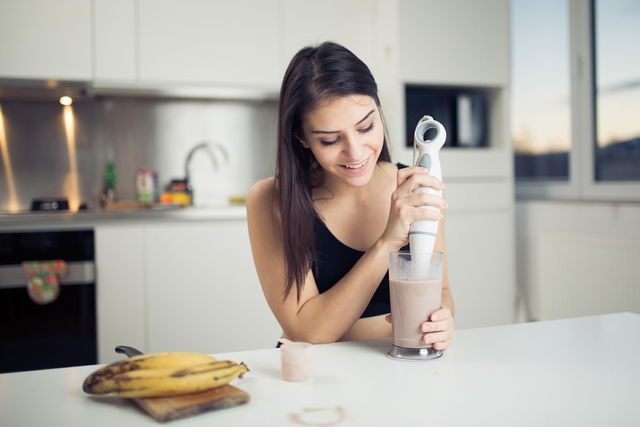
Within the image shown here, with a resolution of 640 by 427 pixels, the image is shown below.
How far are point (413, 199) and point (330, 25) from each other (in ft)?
7.81

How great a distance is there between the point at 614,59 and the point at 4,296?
3.06 meters

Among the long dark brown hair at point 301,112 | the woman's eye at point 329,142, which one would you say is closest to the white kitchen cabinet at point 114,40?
the long dark brown hair at point 301,112

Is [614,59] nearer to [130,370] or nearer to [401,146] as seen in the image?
[401,146]

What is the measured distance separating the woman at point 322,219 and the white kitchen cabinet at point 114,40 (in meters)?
1.78

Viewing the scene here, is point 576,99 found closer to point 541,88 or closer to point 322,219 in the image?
point 541,88

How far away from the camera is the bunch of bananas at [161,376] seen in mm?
710

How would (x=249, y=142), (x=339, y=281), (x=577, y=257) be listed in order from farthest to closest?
1. (x=249, y=142)
2. (x=577, y=257)
3. (x=339, y=281)

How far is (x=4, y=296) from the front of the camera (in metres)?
2.56

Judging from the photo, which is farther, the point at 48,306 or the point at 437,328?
the point at 48,306

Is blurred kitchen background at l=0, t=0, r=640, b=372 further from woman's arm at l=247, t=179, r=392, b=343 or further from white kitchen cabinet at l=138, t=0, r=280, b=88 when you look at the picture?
woman's arm at l=247, t=179, r=392, b=343

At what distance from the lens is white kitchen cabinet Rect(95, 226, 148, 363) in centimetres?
267

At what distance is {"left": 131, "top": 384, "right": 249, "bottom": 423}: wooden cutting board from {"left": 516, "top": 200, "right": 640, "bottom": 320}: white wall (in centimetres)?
229

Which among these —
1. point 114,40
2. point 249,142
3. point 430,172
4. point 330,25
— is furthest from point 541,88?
point 430,172

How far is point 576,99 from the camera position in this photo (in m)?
3.12
